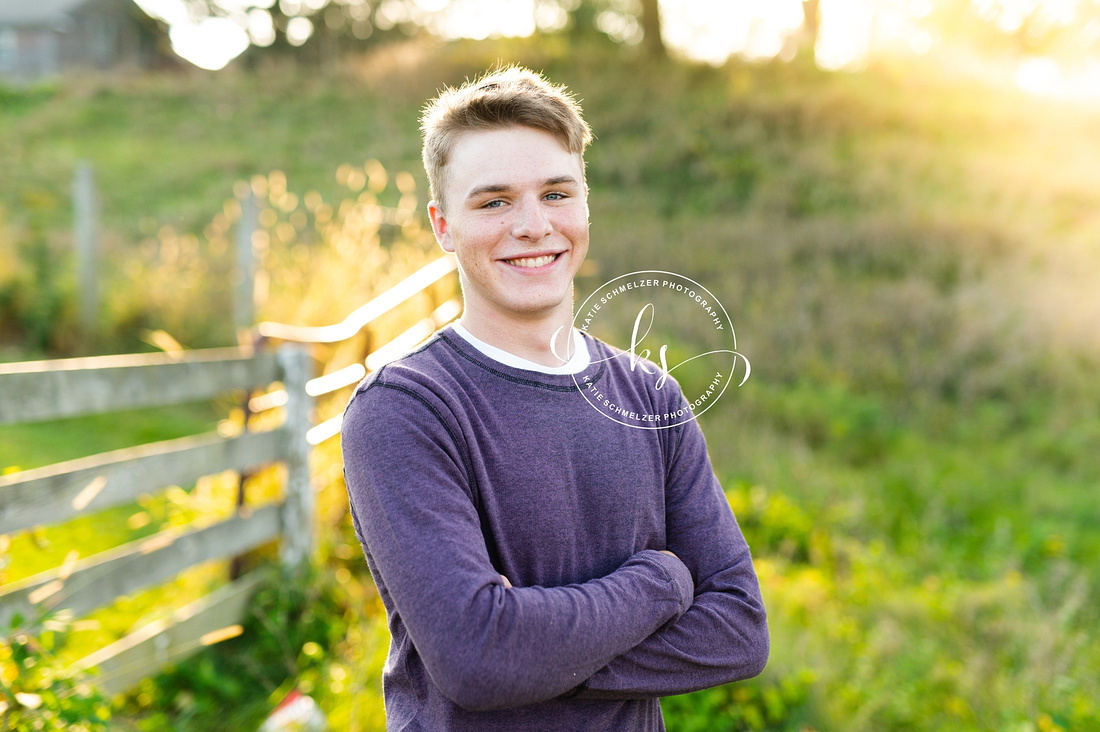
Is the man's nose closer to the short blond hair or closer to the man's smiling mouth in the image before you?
the man's smiling mouth

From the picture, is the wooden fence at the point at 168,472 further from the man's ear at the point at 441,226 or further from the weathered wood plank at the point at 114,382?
the man's ear at the point at 441,226

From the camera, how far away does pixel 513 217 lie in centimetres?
141

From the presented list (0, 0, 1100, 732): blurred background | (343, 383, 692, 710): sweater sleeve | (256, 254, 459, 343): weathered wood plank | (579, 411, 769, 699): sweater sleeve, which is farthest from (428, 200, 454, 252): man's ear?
(256, 254, 459, 343): weathered wood plank

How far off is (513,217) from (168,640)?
2.60m

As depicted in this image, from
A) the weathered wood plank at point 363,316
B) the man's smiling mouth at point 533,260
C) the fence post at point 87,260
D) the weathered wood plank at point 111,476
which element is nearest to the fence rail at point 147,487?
the weathered wood plank at point 111,476

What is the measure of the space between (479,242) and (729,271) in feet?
25.7

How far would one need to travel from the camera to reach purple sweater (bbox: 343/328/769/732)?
3.91 feet

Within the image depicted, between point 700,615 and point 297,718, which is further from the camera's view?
point 297,718

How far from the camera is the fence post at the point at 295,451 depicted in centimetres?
362

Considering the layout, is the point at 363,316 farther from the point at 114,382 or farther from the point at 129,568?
the point at 129,568

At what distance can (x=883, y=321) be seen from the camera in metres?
7.92

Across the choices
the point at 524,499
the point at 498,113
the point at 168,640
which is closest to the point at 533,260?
the point at 498,113

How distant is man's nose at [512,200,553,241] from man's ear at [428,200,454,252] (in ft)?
0.56

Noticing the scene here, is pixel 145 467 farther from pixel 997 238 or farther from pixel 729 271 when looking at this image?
pixel 997 238
